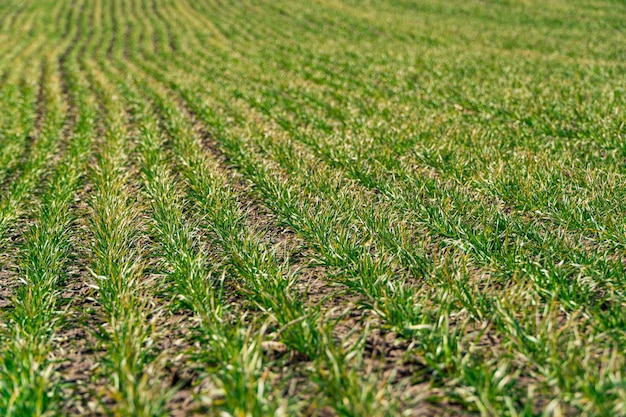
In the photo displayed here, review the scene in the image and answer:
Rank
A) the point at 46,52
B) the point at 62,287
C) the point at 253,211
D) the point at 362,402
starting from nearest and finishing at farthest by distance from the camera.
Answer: the point at 362,402 < the point at 62,287 < the point at 253,211 < the point at 46,52

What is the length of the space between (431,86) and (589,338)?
36.5 ft

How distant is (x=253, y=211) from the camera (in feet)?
22.5

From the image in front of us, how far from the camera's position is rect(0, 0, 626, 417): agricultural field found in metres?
3.41

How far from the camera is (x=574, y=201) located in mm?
5793

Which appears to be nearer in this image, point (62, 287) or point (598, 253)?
point (598, 253)

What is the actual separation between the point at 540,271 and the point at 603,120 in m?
6.21

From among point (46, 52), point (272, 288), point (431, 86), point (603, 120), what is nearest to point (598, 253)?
point (272, 288)

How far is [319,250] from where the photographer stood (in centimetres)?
544

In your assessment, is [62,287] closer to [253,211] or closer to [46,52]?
[253,211]

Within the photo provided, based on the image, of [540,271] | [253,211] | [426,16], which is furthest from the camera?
[426,16]

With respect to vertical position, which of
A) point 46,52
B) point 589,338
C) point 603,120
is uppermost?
point 589,338

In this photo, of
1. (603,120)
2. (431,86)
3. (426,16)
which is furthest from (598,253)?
(426,16)

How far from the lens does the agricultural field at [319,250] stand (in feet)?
11.2

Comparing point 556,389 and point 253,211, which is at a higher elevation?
point 556,389
